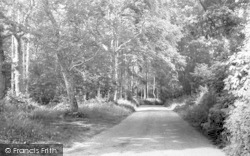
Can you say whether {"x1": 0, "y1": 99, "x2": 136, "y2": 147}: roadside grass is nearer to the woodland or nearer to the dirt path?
the woodland

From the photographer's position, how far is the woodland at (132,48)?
11622 millimetres

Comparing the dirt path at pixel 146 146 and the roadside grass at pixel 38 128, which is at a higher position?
the roadside grass at pixel 38 128

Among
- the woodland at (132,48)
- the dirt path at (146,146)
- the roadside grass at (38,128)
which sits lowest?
the dirt path at (146,146)

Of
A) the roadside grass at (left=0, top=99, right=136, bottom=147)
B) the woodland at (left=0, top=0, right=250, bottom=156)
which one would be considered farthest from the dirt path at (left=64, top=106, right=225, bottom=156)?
the roadside grass at (left=0, top=99, right=136, bottom=147)

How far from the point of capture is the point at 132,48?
114ft

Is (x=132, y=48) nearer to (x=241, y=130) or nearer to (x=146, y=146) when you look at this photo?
(x=146, y=146)

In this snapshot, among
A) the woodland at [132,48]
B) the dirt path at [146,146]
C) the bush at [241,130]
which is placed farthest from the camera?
the woodland at [132,48]

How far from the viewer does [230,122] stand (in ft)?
36.1

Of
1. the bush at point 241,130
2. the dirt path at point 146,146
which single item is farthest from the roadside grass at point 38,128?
the bush at point 241,130

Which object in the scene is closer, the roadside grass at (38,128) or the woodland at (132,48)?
the roadside grass at (38,128)

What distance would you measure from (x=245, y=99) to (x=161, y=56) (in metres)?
25.1

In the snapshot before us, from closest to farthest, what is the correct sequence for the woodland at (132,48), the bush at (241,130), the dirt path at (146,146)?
the bush at (241,130) → the dirt path at (146,146) → the woodland at (132,48)

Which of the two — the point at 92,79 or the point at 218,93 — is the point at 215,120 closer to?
the point at 218,93

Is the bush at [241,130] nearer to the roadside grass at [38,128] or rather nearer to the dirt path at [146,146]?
the dirt path at [146,146]
